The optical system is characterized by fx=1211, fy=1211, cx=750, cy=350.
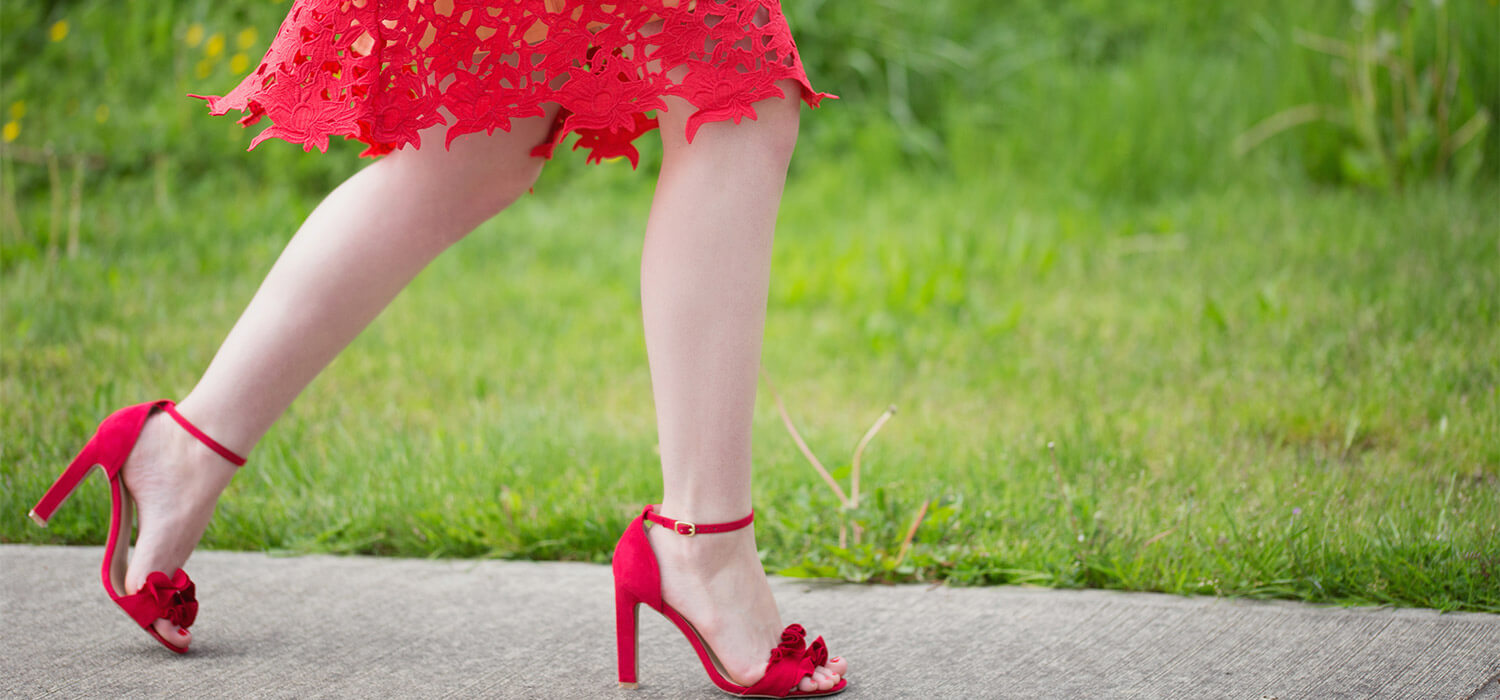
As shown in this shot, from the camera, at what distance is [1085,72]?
522cm

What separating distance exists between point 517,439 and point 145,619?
95 centimetres

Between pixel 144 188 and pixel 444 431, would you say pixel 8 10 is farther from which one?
pixel 444 431

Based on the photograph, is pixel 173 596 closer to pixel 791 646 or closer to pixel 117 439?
pixel 117 439

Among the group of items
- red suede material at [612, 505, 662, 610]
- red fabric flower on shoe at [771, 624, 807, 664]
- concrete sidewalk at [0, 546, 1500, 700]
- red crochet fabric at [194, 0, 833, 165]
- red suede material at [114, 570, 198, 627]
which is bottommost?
concrete sidewalk at [0, 546, 1500, 700]

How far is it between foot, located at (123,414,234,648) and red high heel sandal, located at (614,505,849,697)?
0.55 metres

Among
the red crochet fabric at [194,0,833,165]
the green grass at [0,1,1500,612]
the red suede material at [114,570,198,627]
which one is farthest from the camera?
the green grass at [0,1,1500,612]

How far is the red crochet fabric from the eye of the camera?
4.29 ft

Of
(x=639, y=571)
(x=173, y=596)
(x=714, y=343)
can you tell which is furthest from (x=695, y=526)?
(x=173, y=596)

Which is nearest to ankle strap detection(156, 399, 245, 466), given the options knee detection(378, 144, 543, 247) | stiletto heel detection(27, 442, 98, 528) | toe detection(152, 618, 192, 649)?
stiletto heel detection(27, 442, 98, 528)

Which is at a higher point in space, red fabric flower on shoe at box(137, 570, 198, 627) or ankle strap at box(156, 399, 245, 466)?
ankle strap at box(156, 399, 245, 466)

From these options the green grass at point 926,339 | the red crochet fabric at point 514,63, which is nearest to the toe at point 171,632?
the green grass at point 926,339

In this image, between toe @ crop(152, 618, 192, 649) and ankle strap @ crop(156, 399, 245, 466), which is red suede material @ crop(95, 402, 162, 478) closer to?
ankle strap @ crop(156, 399, 245, 466)

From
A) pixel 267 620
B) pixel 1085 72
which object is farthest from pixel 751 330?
pixel 1085 72

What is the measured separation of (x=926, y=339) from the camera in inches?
125
